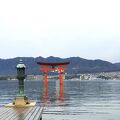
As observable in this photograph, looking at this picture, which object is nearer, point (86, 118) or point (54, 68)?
point (86, 118)

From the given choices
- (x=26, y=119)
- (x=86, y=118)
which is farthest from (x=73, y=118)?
(x=26, y=119)

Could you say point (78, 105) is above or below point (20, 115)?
below

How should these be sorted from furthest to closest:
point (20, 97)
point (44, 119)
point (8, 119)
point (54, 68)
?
1. point (54, 68)
2. point (44, 119)
3. point (20, 97)
4. point (8, 119)

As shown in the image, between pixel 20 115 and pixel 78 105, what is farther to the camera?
pixel 78 105

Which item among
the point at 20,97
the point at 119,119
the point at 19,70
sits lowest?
the point at 119,119

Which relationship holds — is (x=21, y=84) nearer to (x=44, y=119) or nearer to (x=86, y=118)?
(x=44, y=119)

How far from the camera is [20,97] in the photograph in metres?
23.1

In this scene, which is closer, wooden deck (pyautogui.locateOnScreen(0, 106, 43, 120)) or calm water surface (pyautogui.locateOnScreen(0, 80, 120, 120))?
wooden deck (pyautogui.locateOnScreen(0, 106, 43, 120))

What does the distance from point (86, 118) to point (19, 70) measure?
8.76 meters

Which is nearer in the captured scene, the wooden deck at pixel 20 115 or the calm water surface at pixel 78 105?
the wooden deck at pixel 20 115

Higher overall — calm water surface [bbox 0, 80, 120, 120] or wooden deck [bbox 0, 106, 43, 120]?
wooden deck [bbox 0, 106, 43, 120]

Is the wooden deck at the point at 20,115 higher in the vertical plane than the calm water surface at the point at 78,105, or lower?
higher

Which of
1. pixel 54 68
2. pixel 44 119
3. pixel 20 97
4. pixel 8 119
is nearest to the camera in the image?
pixel 8 119

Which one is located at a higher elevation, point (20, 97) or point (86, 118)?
point (20, 97)
